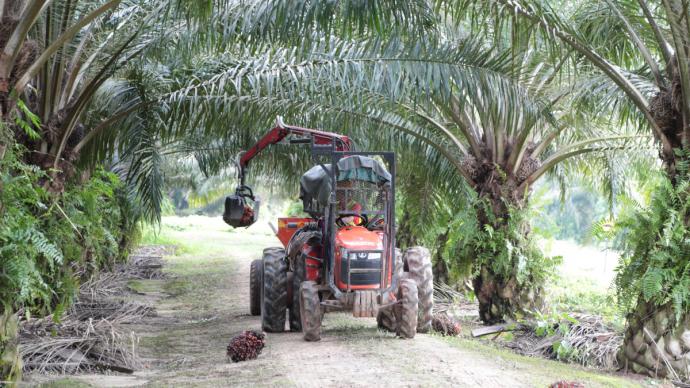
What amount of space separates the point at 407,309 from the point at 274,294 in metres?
1.78

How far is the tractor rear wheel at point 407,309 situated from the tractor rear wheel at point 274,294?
5.05 ft

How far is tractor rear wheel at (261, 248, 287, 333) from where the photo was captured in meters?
9.23

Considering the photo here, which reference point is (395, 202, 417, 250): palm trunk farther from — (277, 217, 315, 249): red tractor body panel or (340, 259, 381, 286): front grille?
(340, 259, 381, 286): front grille

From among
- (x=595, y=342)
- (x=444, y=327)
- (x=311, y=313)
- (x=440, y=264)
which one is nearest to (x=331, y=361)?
(x=311, y=313)

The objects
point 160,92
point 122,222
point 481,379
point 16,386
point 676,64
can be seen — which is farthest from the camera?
point 122,222

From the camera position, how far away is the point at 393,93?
30.3ft

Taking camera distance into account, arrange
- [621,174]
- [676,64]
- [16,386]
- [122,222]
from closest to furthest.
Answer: [16,386]
[676,64]
[621,174]
[122,222]

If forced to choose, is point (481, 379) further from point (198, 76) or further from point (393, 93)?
point (198, 76)

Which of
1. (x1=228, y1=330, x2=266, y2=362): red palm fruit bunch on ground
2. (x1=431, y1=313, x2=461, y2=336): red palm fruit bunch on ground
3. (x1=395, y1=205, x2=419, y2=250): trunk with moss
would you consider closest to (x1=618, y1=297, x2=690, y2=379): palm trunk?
(x1=431, y1=313, x2=461, y2=336): red palm fruit bunch on ground

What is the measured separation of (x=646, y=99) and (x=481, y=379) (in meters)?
3.96

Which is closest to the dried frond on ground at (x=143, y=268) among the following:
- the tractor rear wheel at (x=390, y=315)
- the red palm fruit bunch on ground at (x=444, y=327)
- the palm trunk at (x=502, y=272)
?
the palm trunk at (x=502, y=272)

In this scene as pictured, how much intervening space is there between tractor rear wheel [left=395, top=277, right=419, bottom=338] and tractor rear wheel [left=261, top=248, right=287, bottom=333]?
60.6 inches

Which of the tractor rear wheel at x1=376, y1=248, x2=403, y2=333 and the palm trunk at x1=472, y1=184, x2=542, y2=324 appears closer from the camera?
the tractor rear wheel at x1=376, y1=248, x2=403, y2=333

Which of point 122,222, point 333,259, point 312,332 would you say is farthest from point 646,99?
point 122,222
